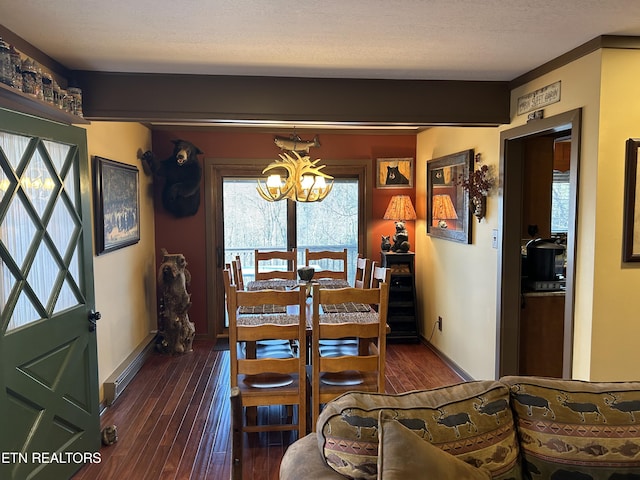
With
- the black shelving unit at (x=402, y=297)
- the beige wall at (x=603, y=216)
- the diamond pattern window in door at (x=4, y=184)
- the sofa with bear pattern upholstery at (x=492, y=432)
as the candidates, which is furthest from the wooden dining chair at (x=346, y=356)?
the black shelving unit at (x=402, y=297)

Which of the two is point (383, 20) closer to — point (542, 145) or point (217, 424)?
point (542, 145)

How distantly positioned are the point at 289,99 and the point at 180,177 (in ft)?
7.51

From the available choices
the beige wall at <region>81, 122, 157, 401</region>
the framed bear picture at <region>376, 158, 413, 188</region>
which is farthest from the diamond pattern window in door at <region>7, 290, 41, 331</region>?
the framed bear picture at <region>376, 158, 413, 188</region>

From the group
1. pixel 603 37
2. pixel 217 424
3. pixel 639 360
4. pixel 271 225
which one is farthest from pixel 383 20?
pixel 271 225

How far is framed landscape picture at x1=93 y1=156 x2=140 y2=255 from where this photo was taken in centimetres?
338

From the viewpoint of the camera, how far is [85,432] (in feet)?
8.80

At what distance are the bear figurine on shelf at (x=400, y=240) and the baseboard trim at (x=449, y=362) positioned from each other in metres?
1.06

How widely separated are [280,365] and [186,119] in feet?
5.74

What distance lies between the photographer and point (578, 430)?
1.52 m

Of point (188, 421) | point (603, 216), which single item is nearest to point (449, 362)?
point (603, 216)

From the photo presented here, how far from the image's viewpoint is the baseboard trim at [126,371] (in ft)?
11.4

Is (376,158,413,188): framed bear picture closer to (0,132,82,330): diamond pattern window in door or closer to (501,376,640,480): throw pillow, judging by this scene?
(0,132,82,330): diamond pattern window in door

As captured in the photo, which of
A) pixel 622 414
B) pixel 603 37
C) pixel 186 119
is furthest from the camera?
pixel 186 119

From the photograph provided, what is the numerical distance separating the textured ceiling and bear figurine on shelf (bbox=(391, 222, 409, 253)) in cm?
229
